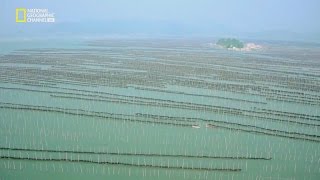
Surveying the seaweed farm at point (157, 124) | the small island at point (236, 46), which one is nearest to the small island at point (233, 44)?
the small island at point (236, 46)

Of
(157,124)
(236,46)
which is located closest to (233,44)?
(236,46)

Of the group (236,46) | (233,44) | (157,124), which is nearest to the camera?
(157,124)

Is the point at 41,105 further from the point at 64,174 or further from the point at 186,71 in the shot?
the point at 186,71

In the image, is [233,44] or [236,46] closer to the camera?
[236,46]

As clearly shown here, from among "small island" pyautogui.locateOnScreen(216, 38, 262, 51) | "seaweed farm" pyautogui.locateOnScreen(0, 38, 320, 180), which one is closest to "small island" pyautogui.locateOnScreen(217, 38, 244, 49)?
Answer: "small island" pyautogui.locateOnScreen(216, 38, 262, 51)

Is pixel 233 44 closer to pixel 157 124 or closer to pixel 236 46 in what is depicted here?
pixel 236 46

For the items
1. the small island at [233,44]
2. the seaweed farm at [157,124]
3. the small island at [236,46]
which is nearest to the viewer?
the seaweed farm at [157,124]

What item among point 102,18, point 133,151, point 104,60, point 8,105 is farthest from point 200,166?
point 102,18

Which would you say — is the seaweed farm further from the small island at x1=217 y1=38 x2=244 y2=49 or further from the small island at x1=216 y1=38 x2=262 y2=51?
the small island at x1=217 y1=38 x2=244 y2=49

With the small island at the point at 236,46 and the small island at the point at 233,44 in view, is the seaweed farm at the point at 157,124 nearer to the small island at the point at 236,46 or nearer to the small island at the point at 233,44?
the small island at the point at 236,46
